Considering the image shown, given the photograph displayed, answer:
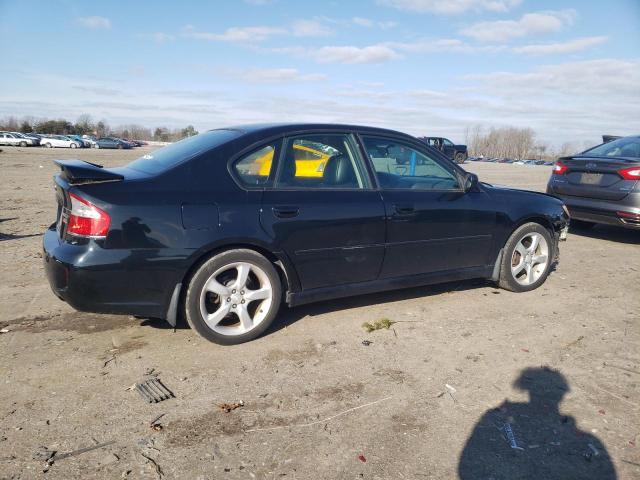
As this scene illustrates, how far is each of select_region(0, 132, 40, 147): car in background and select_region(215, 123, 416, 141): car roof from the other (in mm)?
54914

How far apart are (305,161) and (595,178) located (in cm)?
543

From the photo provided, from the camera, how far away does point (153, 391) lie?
290 cm

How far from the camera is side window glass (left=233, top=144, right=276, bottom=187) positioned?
354cm

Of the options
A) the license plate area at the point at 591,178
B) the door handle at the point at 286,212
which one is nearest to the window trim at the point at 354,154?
the door handle at the point at 286,212

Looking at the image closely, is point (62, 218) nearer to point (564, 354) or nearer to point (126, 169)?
point (126, 169)

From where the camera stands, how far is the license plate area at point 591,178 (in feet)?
23.4

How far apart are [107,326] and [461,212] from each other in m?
3.19

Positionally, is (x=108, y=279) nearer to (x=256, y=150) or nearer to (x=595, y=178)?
(x=256, y=150)

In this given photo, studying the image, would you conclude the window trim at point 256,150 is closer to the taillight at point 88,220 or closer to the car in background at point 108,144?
the taillight at point 88,220

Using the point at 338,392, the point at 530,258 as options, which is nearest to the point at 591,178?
the point at 530,258

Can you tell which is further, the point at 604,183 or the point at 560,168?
the point at 560,168

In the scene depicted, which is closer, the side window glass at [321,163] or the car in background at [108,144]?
the side window glass at [321,163]

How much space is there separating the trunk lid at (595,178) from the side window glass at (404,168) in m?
3.83

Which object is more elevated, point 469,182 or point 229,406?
point 469,182
